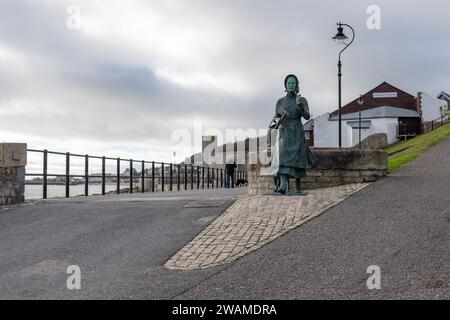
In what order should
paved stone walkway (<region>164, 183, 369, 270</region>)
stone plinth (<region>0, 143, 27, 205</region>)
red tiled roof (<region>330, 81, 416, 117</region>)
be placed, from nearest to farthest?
paved stone walkway (<region>164, 183, 369, 270</region>)
stone plinth (<region>0, 143, 27, 205</region>)
red tiled roof (<region>330, 81, 416, 117</region>)

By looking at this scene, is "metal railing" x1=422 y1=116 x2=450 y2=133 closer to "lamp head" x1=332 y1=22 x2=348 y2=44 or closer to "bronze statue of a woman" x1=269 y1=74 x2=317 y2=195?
"lamp head" x1=332 y1=22 x2=348 y2=44

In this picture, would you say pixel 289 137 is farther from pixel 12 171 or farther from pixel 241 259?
pixel 12 171

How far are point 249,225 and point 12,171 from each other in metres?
7.11

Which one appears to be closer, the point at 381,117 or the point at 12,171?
the point at 12,171

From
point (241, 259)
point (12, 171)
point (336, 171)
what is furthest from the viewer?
point (336, 171)

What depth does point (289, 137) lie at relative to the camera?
38.5 feet

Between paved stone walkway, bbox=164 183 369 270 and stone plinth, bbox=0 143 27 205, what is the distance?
5771 mm

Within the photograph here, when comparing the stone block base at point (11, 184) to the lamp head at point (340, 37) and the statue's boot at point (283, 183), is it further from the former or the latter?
the lamp head at point (340, 37)

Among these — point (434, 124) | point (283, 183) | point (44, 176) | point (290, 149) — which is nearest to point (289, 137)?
point (290, 149)

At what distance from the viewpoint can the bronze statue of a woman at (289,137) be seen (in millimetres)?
11648

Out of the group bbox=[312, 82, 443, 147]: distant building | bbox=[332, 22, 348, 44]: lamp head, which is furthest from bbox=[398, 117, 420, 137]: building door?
bbox=[332, 22, 348, 44]: lamp head

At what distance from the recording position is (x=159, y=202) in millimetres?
13008

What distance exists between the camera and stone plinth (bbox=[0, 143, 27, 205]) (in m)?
13.0

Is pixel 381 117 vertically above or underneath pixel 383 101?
underneath
